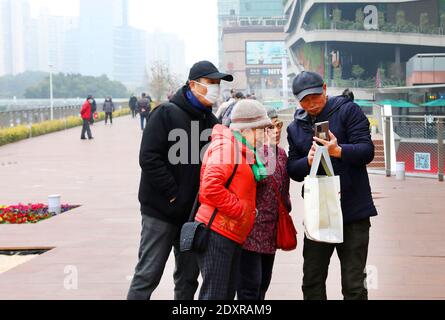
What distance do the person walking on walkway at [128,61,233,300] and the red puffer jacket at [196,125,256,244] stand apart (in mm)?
547

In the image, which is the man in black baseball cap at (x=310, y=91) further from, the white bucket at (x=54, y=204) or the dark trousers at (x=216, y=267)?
the white bucket at (x=54, y=204)

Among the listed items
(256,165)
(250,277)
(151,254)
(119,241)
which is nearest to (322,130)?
(256,165)

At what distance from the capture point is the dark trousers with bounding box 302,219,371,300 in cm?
474

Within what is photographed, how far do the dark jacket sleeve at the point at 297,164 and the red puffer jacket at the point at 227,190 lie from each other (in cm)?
41

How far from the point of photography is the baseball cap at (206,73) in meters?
5.04

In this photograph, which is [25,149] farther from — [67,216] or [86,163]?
[67,216]


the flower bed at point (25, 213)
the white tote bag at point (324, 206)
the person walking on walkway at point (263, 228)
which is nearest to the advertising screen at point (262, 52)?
the flower bed at point (25, 213)

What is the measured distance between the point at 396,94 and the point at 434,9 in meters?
10.0

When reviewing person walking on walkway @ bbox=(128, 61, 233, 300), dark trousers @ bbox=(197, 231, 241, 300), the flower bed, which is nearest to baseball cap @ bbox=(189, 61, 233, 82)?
person walking on walkway @ bbox=(128, 61, 233, 300)

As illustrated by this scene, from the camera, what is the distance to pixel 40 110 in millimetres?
38406

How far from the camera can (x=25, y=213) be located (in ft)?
37.3

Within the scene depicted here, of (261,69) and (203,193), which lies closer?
(203,193)

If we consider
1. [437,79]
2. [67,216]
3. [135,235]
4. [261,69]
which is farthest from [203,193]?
[261,69]

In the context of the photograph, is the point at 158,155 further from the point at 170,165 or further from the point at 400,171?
the point at 400,171
